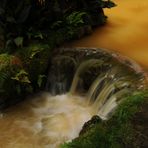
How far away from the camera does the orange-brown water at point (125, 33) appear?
10383mm

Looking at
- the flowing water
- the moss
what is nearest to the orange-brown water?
A: the flowing water

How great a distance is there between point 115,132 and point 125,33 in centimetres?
529

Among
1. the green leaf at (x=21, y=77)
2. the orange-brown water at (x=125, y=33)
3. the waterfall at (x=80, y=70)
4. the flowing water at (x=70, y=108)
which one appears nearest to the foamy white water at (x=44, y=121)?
the flowing water at (x=70, y=108)

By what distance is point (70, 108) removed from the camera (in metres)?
9.51

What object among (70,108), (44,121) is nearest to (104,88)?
(70,108)

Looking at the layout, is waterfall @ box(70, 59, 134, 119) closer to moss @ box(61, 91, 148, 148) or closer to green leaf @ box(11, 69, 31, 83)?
green leaf @ box(11, 69, 31, 83)

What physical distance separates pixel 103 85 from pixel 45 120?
58.3 inches

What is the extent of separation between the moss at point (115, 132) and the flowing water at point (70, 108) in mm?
1525

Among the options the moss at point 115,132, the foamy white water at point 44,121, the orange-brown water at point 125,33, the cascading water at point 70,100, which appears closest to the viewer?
the moss at point 115,132

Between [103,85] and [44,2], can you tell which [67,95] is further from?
[44,2]

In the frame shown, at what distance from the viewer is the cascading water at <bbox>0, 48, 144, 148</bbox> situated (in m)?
8.61

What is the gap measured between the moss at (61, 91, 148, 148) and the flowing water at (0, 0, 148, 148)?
153cm

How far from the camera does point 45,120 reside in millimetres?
9180

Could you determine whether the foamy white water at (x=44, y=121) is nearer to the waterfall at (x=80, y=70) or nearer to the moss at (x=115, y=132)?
the waterfall at (x=80, y=70)
